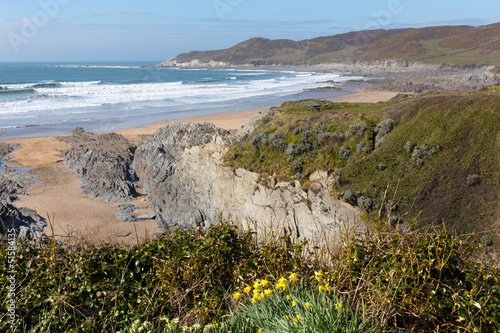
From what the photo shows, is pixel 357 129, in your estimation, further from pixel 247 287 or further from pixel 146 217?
pixel 247 287

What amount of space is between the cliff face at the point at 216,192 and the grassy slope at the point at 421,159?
23.1 inches

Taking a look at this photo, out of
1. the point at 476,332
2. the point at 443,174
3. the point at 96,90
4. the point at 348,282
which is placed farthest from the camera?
the point at 96,90

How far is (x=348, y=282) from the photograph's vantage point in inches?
179

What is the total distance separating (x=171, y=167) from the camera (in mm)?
19844

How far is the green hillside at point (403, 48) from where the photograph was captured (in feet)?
384

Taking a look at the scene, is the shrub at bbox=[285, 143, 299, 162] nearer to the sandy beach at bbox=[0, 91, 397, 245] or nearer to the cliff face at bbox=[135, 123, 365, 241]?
the cliff face at bbox=[135, 123, 365, 241]

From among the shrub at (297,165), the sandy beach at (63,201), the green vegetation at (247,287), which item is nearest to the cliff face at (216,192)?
the shrub at (297,165)

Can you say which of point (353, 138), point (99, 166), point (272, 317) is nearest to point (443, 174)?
point (353, 138)

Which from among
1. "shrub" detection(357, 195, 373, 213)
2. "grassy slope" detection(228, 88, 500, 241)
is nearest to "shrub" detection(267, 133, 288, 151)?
"grassy slope" detection(228, 88, 500, 241)

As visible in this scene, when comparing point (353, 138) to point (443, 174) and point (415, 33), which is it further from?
point (415, 33)

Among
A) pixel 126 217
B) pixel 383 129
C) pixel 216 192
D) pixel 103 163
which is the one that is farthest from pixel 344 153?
pixel 103 163

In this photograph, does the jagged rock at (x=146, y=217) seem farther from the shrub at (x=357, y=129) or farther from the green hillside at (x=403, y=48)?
the green hillside at (x=403, y=48)

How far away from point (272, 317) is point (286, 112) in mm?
16159

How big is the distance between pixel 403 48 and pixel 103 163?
14145 centimetres
